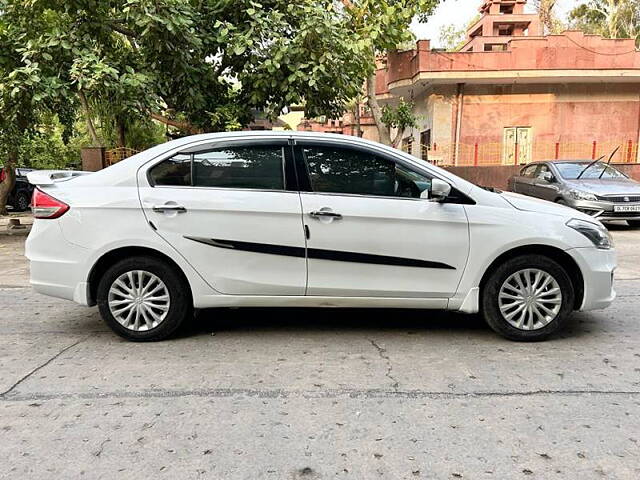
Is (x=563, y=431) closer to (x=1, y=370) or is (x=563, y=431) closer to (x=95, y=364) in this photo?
(x=95, y=364)

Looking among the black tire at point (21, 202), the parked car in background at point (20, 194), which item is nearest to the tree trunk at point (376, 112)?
the parked car in background at point (20, 194)

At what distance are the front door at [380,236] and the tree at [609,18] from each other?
3617 centimetres

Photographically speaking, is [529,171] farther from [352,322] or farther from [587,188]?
[352,322]

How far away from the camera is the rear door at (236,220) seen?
4.38m

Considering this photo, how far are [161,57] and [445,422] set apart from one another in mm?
8388

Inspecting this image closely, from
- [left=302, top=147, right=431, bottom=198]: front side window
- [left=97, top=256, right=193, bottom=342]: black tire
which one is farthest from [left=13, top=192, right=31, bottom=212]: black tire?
[left=302, top=147, right=431, bottom=198]: front side window

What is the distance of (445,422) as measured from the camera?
10.3 feet

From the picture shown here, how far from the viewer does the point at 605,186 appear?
11312mm

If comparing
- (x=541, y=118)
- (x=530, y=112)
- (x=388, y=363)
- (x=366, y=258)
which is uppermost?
(x=530, y=112)

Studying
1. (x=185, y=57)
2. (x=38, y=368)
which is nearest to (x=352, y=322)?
(x=38, y=368)

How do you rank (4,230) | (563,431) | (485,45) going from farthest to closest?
1. (485,45)
2. (4,230)
3. (563,431)

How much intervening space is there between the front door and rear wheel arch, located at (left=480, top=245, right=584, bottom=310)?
0.28m

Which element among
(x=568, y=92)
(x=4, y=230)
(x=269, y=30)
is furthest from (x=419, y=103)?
(x=4, y=230)

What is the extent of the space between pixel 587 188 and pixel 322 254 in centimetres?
886
